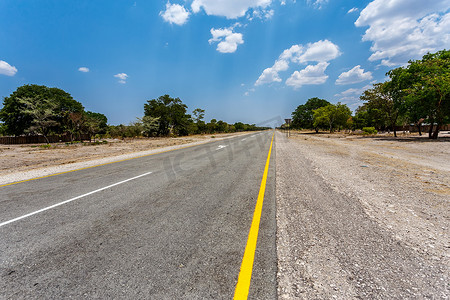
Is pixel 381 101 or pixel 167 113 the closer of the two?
pixel 381 101

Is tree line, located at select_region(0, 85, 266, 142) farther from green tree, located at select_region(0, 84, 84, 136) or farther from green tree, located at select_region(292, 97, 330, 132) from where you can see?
green tree, located at select_region(292, 97, 330, 132)

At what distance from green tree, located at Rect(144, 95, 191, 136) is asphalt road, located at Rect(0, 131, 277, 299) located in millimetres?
42270

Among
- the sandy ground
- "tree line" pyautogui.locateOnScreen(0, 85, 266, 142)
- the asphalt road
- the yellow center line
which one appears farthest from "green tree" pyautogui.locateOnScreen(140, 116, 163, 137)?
the yellow center line

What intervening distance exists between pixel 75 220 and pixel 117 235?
4.20 feet

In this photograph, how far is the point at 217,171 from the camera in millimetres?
7586

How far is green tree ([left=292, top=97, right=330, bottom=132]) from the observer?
214ft

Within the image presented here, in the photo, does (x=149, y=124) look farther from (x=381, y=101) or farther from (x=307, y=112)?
(x=307, y=112)

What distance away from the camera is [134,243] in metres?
2.85

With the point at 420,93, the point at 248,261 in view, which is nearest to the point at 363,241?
the point at 248,261

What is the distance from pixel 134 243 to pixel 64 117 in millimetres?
43153

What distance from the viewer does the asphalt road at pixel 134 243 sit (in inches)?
79.9

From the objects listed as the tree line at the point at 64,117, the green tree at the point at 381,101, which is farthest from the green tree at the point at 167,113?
the green tree at the point at 381,101

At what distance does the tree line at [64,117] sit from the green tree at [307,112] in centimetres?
4085

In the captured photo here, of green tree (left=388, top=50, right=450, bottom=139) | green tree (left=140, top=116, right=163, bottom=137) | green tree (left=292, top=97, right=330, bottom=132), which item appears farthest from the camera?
green tree (left=292, top=97, right=330, bottom=132)
